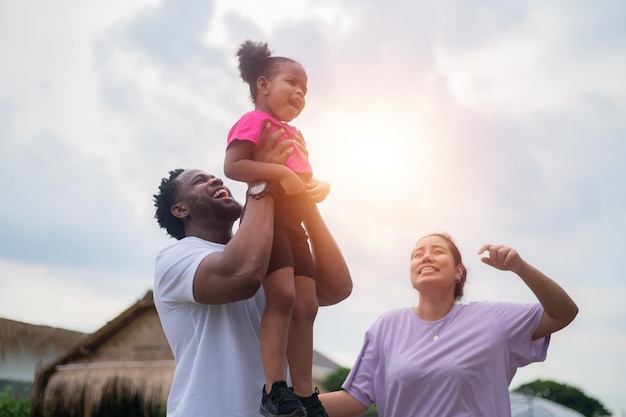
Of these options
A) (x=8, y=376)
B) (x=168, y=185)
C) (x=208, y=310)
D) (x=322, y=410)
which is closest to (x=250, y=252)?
(x=208, y=310)

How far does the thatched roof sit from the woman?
1217 cm

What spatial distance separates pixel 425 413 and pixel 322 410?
0.83m

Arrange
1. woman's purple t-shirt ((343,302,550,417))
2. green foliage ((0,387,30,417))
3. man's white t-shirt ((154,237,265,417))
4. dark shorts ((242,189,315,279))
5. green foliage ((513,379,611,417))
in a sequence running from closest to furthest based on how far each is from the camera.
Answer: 1. man's white t-shirt ((154,237,265,417))
2. dark shorts ((242,189,315,279))
3. woman's purple t-shirt ((343,302,550,417))
4. green foliage ((0,387,30,417))
5. green foliage ((513,379,611,417))

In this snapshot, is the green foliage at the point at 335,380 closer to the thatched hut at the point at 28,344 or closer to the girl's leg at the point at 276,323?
the thatched hut at the point at 28,344

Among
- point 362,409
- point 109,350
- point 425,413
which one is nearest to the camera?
point 425,413

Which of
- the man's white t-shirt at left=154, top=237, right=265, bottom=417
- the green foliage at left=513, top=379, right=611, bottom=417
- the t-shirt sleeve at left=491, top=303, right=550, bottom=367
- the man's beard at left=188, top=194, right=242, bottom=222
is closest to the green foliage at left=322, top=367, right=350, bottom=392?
the t-shirt sleeve at left=491, top=303, right=550, bottom=367

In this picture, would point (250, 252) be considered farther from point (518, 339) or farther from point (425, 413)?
point (518, 339)

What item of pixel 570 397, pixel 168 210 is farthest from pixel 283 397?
pixel 570 397

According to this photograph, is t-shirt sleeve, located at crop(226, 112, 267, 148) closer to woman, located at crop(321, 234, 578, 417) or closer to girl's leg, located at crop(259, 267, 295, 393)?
girl's leg, located at crop(259, 267, 295, 393)

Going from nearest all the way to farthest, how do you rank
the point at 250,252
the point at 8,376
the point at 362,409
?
the point at 250,252
the point at 362,409
the point at 8,376

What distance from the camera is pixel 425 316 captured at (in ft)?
12.1

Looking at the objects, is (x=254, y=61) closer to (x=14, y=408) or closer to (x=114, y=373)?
(x=114, y=373)

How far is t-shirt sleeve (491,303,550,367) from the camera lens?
3.44 meters

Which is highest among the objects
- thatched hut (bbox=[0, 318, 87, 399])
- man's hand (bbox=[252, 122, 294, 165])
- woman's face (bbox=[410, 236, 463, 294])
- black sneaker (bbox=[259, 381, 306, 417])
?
thatched hut (bbox=[0, 318, 87, 399])
